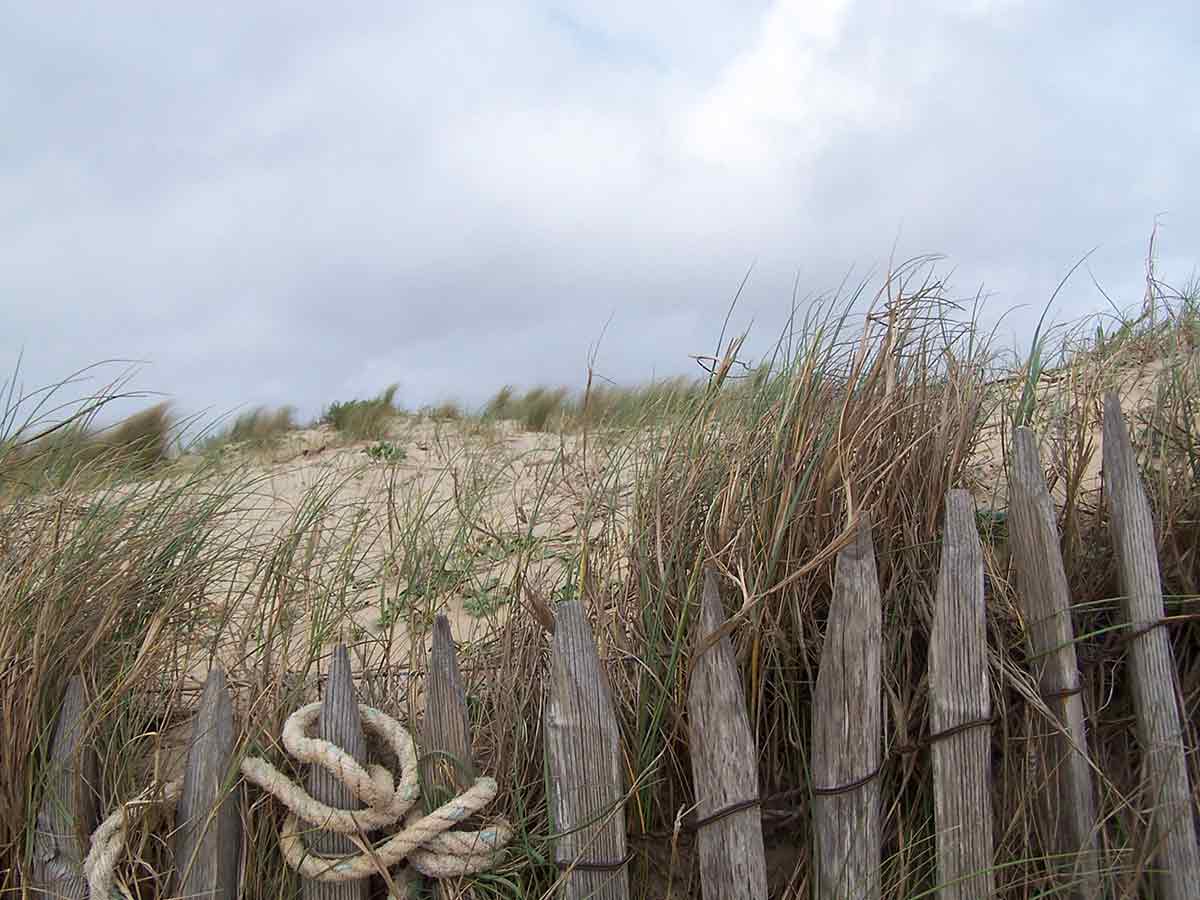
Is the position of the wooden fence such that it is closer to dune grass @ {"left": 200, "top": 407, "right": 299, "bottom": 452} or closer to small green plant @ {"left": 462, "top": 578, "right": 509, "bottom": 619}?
small green plant @ {"left": 462, "top": 578, "right": 509, "bottom": 619}

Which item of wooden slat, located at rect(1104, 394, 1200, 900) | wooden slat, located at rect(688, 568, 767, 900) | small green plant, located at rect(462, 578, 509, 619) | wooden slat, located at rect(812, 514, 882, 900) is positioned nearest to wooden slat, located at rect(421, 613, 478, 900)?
small green plant, located at rect(462, 578, 509, 619)

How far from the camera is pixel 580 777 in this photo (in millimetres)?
2262

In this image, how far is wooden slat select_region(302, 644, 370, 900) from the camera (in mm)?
2311

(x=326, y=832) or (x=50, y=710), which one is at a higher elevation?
(x=50, y=710)

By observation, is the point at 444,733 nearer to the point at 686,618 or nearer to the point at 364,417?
the point at 686,618

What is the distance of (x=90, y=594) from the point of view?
8.66 feet

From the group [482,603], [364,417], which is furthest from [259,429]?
[482,603]

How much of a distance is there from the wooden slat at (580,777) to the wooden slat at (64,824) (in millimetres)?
1241

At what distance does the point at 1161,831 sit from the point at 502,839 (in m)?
1.79

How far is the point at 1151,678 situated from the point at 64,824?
2.98 meters

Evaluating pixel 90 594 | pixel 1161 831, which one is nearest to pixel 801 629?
pixel 1161 831

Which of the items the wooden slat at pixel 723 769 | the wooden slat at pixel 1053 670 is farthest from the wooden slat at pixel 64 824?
the wooden slat at pixel 1053 670

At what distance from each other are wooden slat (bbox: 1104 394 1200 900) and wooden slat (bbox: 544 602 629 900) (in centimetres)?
144

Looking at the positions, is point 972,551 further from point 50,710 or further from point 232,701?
point 50,710
